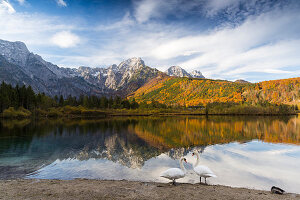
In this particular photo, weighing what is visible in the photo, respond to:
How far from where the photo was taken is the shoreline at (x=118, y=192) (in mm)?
11016

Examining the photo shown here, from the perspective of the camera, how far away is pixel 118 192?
11.8 meters

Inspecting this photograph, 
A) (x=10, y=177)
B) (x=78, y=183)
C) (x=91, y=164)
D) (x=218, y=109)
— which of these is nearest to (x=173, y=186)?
(x=78, y=183)

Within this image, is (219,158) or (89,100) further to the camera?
(89,100)

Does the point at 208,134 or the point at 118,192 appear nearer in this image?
the point at 118,192

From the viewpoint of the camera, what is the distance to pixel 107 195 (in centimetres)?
1119

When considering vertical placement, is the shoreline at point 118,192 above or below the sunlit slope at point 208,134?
above

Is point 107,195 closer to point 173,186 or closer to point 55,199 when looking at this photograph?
point 55,199

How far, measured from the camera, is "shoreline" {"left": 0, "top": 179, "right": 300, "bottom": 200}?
11.0 metres

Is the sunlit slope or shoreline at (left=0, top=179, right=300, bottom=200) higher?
shoreline at (left=0, top=179, right=300, bottom=200)

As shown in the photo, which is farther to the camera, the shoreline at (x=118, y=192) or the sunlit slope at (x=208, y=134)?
the sunlit slope at (x=208, y=134)

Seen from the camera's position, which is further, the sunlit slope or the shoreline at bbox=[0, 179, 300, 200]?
the sunlit slope

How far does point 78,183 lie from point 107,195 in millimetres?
4024

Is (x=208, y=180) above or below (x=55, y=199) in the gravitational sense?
below

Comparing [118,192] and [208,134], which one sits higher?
[118,192]
